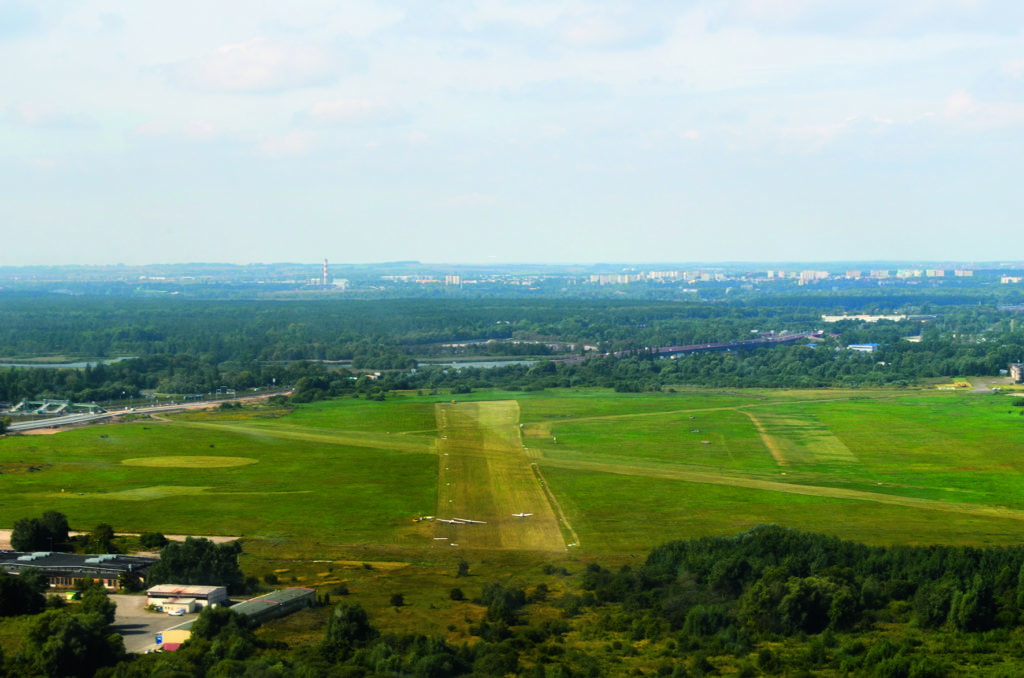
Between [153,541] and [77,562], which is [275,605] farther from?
[153,541]

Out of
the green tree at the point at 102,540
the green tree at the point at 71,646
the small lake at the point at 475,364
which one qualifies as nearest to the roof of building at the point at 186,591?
the green tree at the point at 71,646

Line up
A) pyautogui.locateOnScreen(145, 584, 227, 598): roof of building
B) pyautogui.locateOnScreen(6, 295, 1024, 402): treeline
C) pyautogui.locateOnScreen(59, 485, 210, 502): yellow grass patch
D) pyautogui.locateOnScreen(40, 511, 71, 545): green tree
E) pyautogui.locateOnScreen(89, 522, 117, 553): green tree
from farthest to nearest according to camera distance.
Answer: pyautogui.locateOnScreen(6, 295, 1024, 402): treeline, pyautogui.locateOnScreen(59, 485, 210, 502): yellow grass patch, pyautogui.locateOnScreen(40, 511, 71, 545): green tree, pyautogui.locateOnScreen(89, 522, 117, 553): green tree, pyautogui.locateOnScreen(145, 584, 227, 598): roof of building

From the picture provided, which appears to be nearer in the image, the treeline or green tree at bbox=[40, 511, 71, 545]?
green tree at bbox=[40, 511, 71, 545]

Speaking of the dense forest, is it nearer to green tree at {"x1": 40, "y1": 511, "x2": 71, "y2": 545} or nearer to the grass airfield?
the grass airfield

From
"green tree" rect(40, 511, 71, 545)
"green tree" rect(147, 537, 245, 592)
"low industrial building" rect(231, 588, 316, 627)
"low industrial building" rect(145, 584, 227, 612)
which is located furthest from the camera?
"green tree" rect(40, 511, 71, 545)

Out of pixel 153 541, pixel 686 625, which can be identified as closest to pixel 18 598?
pixel 153 541

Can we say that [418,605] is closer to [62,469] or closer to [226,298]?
[62,469]

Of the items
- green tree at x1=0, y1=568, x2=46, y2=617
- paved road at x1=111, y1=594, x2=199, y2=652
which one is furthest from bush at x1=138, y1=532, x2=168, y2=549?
green tree at x1=0, y1=568, x2=46, y2=617
